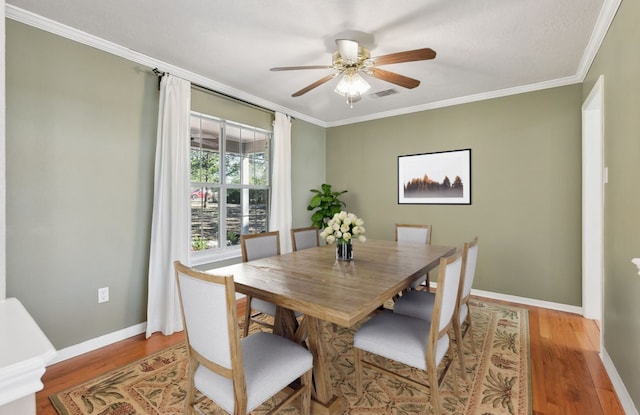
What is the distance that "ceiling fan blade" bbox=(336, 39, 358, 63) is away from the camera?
7.14 ft

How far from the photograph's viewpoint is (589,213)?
10.4 feet

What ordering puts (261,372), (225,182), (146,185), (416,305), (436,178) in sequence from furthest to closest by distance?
(436,178)
(225,182)
(146,185)
(416,305)
(261,372)

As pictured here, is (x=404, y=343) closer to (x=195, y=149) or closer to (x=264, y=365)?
(x=264, y=365)

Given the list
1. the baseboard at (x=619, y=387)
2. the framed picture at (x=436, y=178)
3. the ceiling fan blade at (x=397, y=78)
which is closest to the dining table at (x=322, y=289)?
the baseboard at (x=619, y=387)

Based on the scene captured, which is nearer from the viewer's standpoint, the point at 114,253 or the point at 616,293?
the point at 616,293

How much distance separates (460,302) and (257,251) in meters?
1.70

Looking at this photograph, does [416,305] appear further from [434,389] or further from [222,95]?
[222,95]

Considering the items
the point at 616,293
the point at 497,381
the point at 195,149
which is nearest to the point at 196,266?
the point at 195,149

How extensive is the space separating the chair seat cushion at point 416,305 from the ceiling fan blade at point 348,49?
6.22 ft

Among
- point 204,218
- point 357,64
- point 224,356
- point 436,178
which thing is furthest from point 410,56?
point 204,218

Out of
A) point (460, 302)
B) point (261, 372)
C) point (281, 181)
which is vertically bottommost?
point (261, 372)

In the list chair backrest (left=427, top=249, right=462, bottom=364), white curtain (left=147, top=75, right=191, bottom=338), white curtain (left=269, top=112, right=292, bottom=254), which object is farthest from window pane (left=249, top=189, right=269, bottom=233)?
chair backrest (left=427, top=249, right=462, bottom=364)

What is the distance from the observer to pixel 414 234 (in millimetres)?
3498

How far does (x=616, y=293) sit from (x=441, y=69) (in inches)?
93.4
